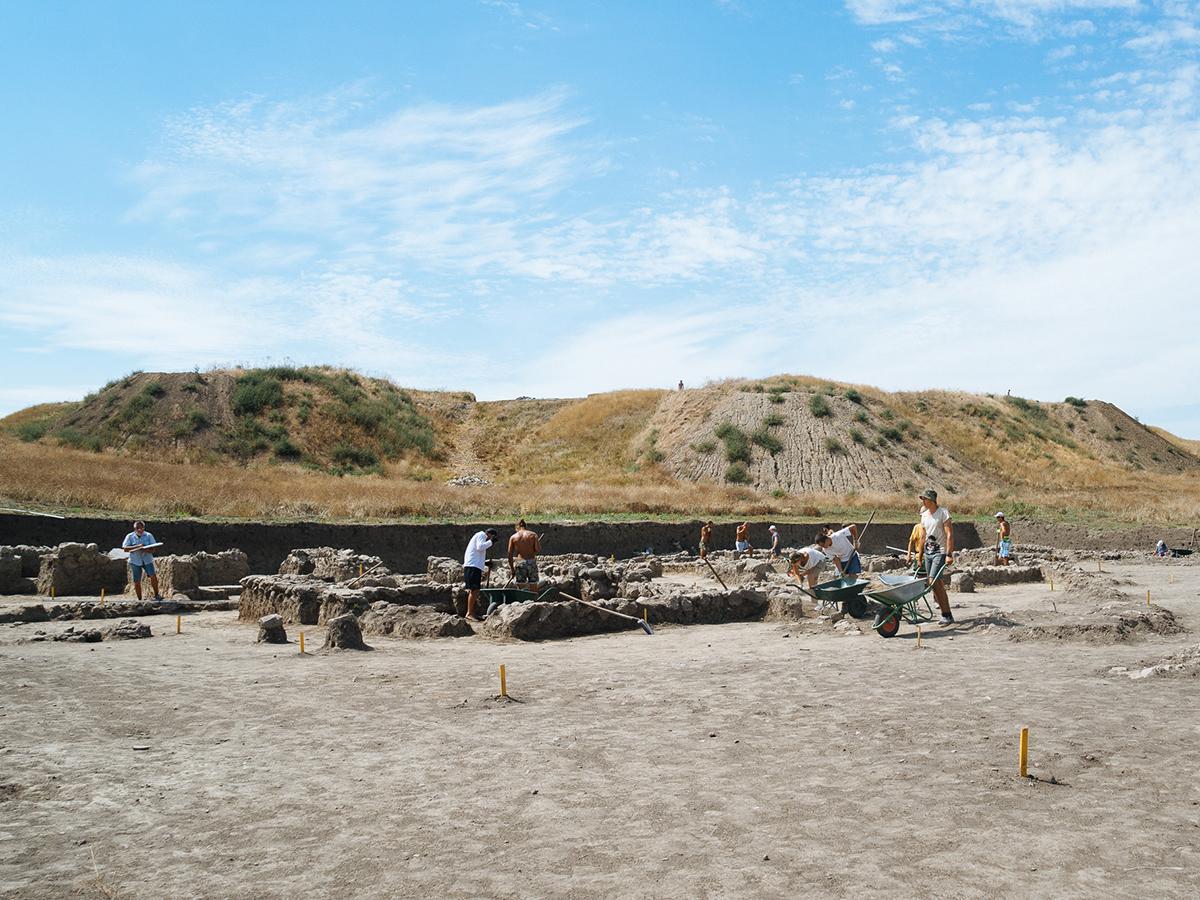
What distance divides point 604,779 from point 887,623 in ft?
24.6

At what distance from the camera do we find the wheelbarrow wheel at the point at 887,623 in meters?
13.3

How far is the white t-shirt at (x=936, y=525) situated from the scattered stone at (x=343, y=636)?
816cm

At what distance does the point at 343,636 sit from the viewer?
12.9 m

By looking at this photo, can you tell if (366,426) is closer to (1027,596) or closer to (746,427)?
(746,427)

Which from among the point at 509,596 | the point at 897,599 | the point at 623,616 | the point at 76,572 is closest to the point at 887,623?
the point at 897,599

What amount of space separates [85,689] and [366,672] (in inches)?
114

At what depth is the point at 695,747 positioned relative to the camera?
25.5 ft

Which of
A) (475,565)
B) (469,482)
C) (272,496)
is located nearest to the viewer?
(475,565)

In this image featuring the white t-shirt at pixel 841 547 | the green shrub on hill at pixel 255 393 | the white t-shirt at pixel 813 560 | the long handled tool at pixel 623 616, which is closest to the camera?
the long handled tool at pixel 623 616

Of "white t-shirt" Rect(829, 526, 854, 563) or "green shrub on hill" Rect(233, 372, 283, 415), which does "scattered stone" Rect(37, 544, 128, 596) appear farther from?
"green shrub on hill" Rect(233, 372, 283, 415)

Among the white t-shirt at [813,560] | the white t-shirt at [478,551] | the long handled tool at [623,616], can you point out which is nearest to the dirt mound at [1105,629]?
the white t-shirt at [813,560]

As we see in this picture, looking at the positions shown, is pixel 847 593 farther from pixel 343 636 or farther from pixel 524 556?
pixel 343 636

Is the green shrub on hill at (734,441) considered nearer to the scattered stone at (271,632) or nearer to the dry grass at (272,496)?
the dry grass at (272,496)

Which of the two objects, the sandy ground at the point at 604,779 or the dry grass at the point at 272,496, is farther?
the dry grass at the point at 272,496
